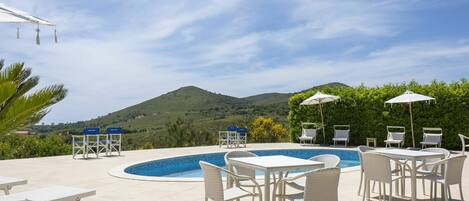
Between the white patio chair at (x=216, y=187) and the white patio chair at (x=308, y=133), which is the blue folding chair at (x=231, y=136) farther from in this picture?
the white patio chair at (x=216, y=187)

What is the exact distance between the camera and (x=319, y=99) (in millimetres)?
16812

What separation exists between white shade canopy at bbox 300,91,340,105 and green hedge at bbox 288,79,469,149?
3.02ft

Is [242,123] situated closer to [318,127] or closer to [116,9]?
[318,127]

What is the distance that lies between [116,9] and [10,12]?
9448 millimetres

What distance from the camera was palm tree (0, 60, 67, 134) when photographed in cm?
452

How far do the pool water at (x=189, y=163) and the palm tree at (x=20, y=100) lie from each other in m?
5.22

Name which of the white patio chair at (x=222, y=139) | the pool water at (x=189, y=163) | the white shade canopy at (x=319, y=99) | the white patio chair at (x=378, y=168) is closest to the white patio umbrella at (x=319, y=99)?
the white shade canopy at (x=319, y=99)

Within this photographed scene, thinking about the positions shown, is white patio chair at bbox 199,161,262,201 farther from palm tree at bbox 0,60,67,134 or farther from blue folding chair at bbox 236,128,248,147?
blue folding chair at bbox 236,128,248,147

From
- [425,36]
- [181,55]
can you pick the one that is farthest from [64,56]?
[425,36]

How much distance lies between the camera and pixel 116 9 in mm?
13547

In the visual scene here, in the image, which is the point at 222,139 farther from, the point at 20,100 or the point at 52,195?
the point at 52,195

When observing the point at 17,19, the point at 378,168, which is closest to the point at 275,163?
the point at 378,168

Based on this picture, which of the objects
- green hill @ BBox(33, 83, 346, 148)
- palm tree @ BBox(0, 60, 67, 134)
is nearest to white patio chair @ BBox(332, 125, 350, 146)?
palm tree @ BBox(0, 60, 67, 134)

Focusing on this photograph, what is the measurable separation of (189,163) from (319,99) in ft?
20.9
